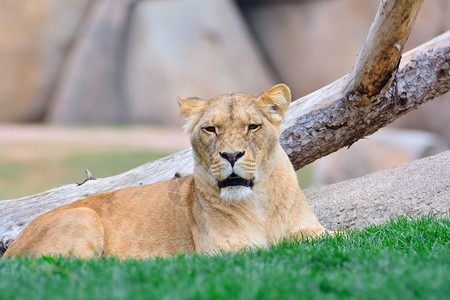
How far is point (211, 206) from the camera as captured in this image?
5164 millimetres

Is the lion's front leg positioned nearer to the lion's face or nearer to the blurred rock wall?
the lion's face

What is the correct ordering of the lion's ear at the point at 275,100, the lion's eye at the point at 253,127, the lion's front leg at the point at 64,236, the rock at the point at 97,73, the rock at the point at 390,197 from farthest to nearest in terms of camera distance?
1. the rock at the point at 97,73
2. the rock at the point at 390,197
3. the lion's front leg at the point at 64,236
4. the lion's ear at the point at 275,100
5. the lion's eye at the point at 253,127

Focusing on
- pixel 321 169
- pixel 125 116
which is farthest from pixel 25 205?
pixel 125 116

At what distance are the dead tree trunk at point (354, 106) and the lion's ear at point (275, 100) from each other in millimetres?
1153

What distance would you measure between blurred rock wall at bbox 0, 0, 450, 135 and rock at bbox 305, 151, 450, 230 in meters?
10.4

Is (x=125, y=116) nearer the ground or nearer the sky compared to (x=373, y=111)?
nearer the sky

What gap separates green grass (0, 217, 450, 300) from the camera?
10.8 feet

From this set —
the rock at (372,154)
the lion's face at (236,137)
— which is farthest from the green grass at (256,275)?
the rock at (372,154)

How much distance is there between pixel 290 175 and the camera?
17.5 feet

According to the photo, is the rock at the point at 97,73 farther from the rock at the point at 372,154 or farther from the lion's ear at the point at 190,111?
the lion's ear at the point at 190,111

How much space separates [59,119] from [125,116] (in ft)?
5.58

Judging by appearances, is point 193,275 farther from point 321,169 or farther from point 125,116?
point 125,116

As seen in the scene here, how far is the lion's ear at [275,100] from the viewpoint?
16.9 feet

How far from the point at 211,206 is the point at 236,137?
641mm
